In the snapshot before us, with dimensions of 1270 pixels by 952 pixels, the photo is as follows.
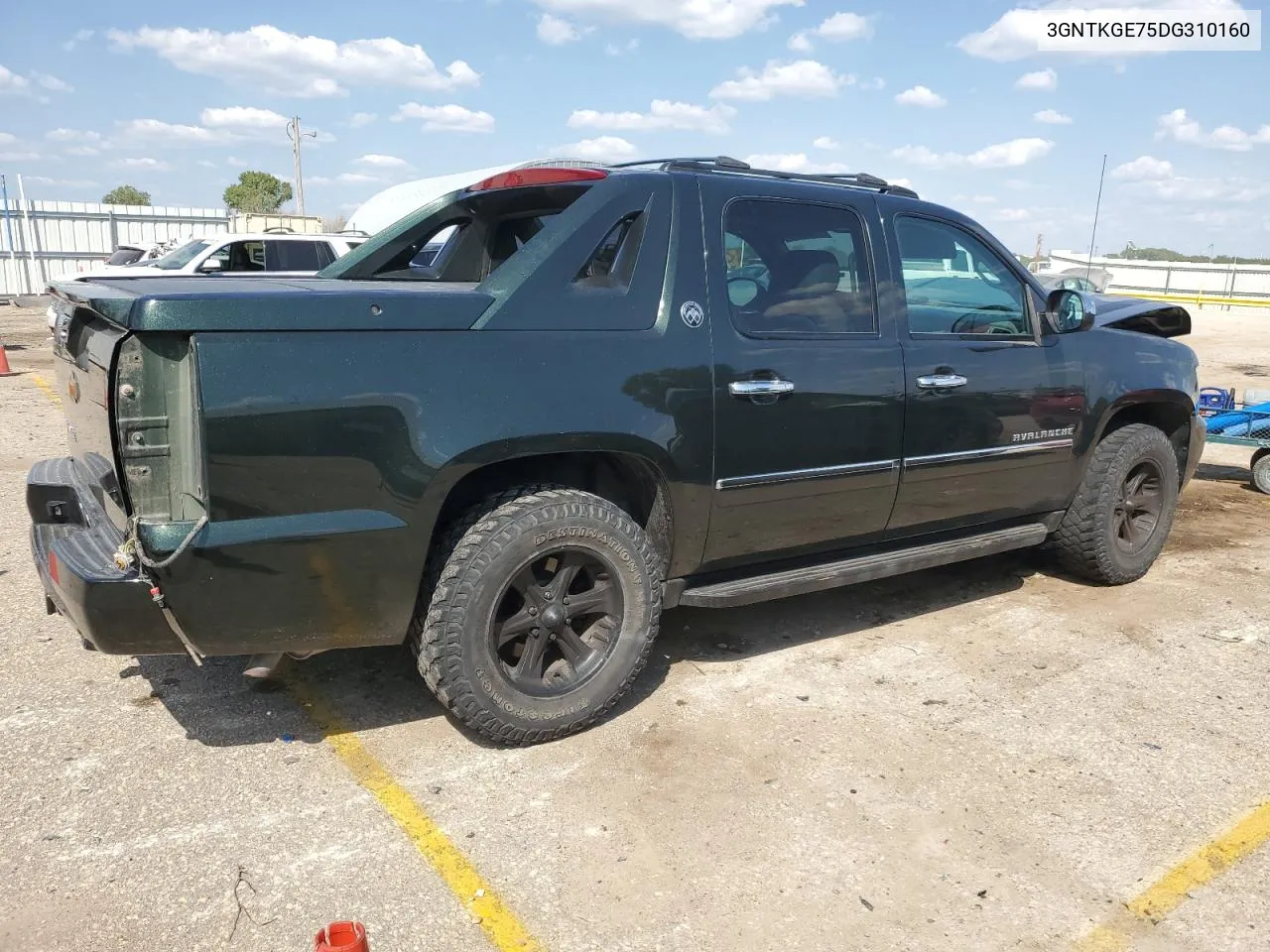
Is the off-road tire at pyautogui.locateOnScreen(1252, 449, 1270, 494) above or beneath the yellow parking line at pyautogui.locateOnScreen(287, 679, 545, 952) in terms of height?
above

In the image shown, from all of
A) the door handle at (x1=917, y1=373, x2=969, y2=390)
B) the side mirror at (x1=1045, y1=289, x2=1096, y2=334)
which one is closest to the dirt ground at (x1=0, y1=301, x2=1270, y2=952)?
the door handle at (x1=917, y1=373, x2=969, y2=390)

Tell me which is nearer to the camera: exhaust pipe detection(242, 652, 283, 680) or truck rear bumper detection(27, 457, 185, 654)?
truck rear bumper detection(27, 457, 185, 654)

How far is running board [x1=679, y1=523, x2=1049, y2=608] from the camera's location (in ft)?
12.0

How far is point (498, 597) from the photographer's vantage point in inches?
123

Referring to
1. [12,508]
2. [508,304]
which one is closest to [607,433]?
[508,304]

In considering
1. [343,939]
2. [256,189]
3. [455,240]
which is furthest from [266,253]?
[256,189]

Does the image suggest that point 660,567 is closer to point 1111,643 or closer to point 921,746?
point 921,746

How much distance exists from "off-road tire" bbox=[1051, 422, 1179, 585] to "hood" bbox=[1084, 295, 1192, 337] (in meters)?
0.62

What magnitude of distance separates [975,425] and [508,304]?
7.18 feet

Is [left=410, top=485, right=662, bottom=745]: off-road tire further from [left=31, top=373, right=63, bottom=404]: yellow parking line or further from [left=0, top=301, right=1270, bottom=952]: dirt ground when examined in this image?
[left=31, top=373, right=63, bottom=404]: yellow parking line

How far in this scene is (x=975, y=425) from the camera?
4180 millimetres

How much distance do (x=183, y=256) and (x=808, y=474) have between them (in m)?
13.8

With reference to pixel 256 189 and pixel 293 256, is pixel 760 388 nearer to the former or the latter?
pixel 293 256

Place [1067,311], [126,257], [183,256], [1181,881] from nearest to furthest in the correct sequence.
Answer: [1181,881] < [1067,311] < [183,256] < [126,257]
